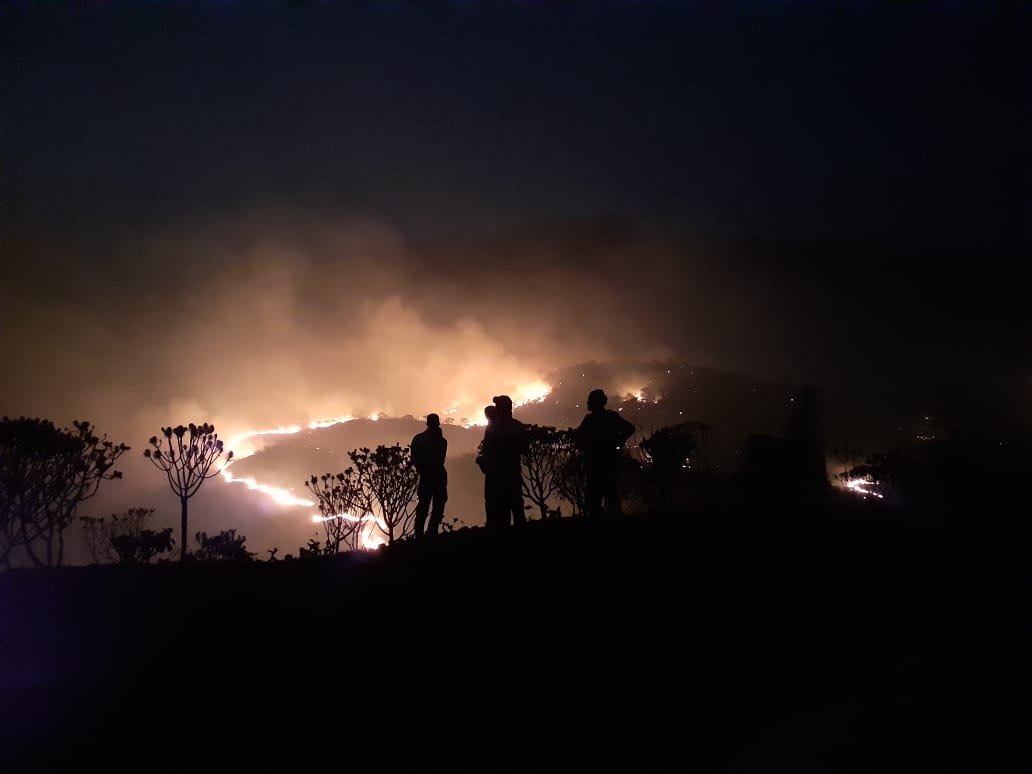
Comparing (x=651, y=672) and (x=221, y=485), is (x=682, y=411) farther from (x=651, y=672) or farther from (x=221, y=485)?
(x=651, y=672)

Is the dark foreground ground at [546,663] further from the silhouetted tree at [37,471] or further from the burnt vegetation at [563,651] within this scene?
the silhouetted tree at [37,471]

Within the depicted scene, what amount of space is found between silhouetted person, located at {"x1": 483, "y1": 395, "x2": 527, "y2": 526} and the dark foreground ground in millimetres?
1696

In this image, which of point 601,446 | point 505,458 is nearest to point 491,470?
point 505,458

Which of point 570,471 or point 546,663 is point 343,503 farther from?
point 546,663

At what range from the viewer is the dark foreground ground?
432cm

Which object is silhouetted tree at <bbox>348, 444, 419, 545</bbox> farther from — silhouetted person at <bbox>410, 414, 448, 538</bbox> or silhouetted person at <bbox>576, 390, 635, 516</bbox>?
silhouetted person at <bbox>576, 390, 635, 516</bbox>

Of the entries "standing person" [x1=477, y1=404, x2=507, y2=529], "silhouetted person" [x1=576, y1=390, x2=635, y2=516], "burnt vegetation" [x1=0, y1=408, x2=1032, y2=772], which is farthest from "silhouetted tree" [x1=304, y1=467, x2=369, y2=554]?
"silhouetted person" [x1=576, y1=390, x2=635, y2=516]

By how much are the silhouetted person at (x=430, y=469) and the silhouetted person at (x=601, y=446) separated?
2.50 meters

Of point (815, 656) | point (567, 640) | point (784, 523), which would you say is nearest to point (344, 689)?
point (567, 640)

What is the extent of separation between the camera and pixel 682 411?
11719 centimetres

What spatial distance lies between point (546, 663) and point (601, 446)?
4.91 meters

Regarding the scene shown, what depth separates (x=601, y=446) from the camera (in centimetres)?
987

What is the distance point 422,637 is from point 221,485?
101688 mm

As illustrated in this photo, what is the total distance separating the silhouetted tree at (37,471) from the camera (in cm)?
1659
